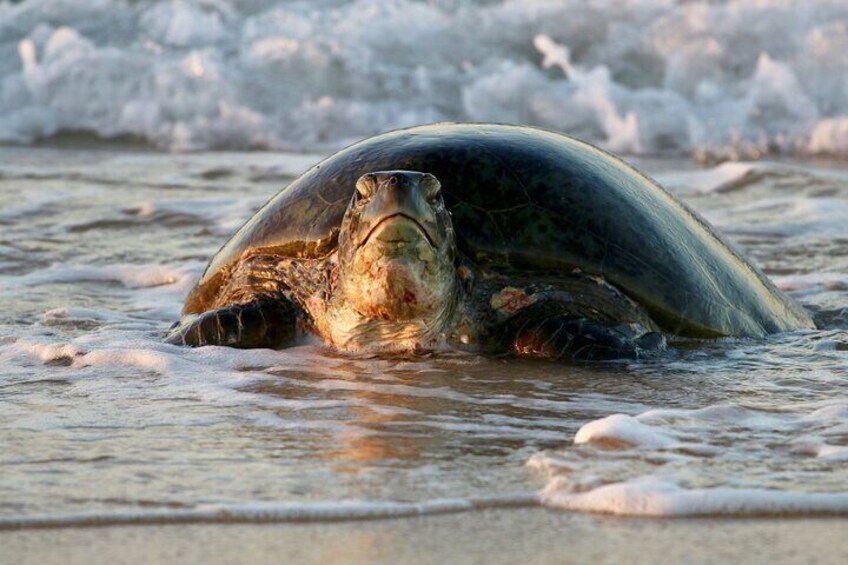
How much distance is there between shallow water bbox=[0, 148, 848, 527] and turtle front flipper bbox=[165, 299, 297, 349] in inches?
3.1

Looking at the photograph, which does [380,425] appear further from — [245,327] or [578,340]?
[245,327]

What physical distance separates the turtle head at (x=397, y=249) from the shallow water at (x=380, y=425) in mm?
205

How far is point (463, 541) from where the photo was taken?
278 cm

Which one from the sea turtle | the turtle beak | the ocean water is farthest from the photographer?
the ocean water

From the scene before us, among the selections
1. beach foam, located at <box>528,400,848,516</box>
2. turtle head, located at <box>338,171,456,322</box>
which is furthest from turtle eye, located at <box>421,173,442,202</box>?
beach foam, located at <box>528,400,848,516</box>

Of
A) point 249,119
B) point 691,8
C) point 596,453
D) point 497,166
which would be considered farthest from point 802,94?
point 596,453

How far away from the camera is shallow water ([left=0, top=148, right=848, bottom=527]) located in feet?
9.93

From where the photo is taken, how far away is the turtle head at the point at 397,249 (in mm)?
4293

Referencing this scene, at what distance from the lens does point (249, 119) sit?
13.1 m

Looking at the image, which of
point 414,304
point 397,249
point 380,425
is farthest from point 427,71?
point 380,425

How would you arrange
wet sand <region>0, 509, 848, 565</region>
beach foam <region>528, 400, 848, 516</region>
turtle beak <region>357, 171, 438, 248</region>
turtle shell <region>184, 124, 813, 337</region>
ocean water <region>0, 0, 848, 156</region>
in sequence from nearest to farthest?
wet sand <region>0, 509, 848, 565</region> → beach foam <region>528, 400, 848, 516</region> → turtle beak <region>357, 171, 438, 248</region> → turtle shell <region>184, 124, 813, 337</region> → ocean water <region>0, 0, 848, 156</region>

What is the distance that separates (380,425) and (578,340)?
1044 mm

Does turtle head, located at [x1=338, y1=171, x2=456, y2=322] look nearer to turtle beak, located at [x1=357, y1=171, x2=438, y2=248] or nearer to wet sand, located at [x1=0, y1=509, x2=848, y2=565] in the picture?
turtle beak, located at [x1=357, y1=171, x2=438, y2=248]

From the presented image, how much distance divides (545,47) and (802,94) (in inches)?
113
